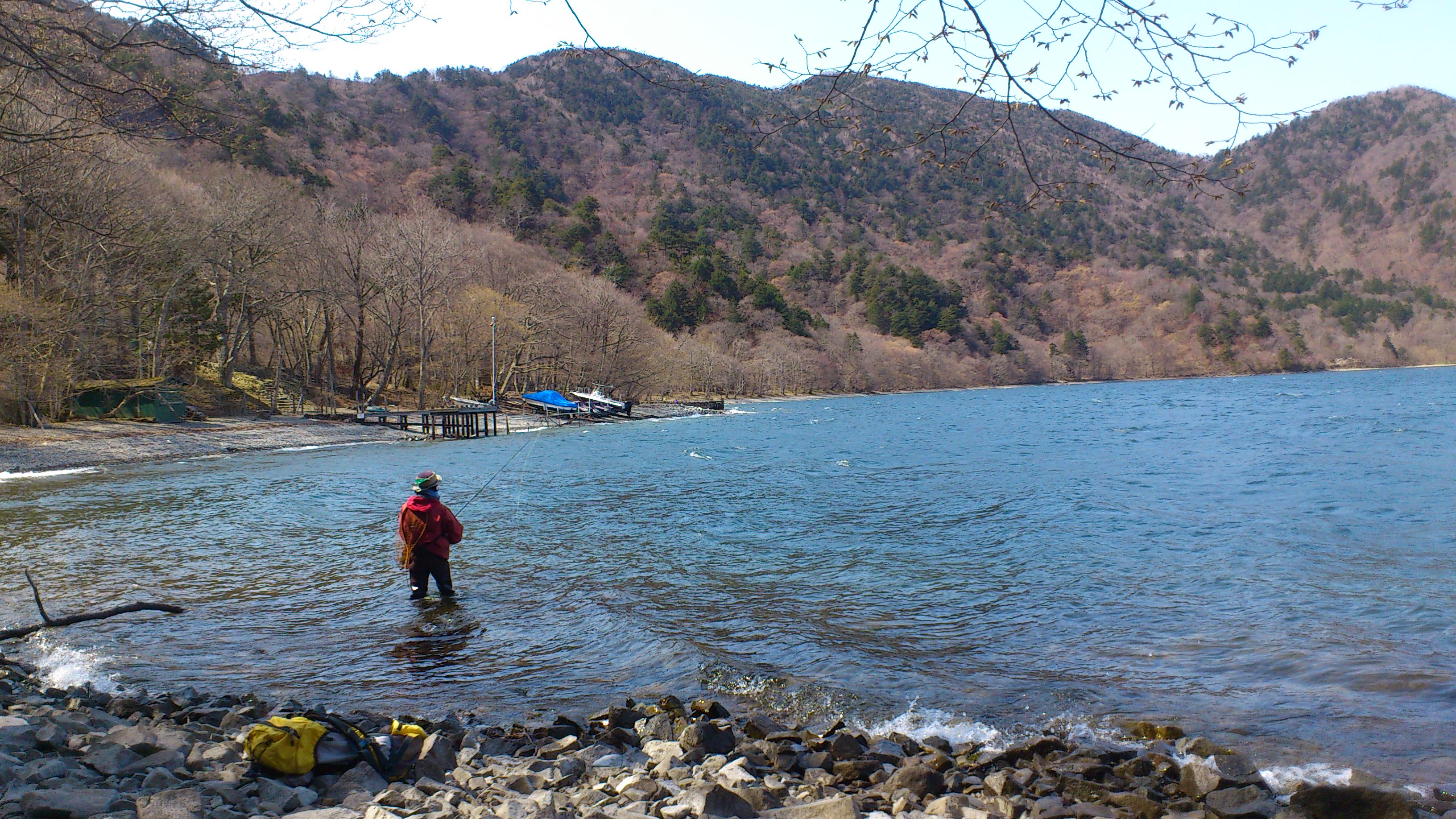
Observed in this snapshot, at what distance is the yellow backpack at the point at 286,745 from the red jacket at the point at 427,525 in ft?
18.9

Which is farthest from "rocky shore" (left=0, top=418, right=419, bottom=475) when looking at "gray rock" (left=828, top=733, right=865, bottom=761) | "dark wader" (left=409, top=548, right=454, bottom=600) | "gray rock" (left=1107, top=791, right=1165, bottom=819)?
"gray rock" (left=1107, top=791, right=1165, bottom=819)

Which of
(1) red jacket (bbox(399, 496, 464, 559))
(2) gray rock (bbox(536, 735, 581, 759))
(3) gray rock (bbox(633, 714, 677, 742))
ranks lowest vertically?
(3) gray rock (bbox(633, 714, 677, 742))

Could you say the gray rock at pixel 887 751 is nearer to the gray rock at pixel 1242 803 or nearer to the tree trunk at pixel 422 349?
the gray rock at pixel 1242 803

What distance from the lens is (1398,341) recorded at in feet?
498

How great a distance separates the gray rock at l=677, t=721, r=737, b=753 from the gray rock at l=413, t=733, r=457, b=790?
1.57m

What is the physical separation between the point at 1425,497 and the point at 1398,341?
159307 millimetres

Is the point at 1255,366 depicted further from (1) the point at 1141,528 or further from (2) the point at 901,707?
(2) the point at 901,707

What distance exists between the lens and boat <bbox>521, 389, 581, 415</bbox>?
63312 mm

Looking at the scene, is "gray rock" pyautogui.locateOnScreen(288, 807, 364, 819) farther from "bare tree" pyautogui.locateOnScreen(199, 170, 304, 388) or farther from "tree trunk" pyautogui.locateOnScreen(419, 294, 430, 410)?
"tree trunk" pyautogui.locateOnScreen(419, 294, 430, 410)

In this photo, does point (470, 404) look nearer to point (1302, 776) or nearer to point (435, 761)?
point (435, 761)

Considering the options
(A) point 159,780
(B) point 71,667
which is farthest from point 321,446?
(A) point 159,780

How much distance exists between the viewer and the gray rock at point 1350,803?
554 centimetres

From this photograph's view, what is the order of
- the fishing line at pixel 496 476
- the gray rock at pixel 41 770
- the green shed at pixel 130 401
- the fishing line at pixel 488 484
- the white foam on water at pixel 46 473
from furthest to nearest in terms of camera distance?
the green shed at pixel 130 401 < the white foam on water at pixel 46 473 < the fishing line at pixel 496 476 < the fishing line at pixel 488 484 < the gray rock at pixel 41 770

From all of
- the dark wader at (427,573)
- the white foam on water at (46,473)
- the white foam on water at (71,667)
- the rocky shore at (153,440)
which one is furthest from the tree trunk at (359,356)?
the white foam on water at (71,667)
